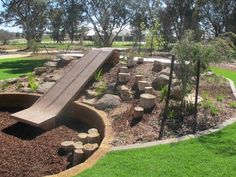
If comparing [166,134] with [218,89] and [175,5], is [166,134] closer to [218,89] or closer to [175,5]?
[218,89]

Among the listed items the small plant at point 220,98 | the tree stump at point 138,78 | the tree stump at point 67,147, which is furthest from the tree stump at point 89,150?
the small plant at point 220,98

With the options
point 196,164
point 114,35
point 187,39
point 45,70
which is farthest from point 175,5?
point 196,164

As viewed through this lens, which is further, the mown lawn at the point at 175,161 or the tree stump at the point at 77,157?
the tree stump at the point at 77,157

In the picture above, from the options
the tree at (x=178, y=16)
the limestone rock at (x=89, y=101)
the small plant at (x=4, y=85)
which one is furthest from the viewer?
the tree at (x=178, y=16)

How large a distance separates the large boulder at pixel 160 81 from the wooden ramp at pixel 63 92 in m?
1.94

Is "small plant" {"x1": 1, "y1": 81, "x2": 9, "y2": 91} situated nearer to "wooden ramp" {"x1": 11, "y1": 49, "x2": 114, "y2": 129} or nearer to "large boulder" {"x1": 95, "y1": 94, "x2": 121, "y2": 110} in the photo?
"wooden ramp" {"x1": 11, "y1": 49, "x2": 114, "y2": 129}

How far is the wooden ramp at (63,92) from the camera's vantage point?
8.23 meters

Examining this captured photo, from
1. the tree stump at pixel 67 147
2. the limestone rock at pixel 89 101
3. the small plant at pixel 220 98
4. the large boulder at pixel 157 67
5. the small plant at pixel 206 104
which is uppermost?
the large boulder at pixel 157 67

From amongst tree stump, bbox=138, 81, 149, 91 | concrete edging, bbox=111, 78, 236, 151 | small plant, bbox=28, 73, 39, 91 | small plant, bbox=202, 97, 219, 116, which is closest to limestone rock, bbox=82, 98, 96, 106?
tree stump, bbox=138, 81, 149, 91

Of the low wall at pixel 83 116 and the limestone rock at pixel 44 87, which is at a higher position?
the limestone rock at pixel 44 87

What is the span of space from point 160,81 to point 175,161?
3692 mm

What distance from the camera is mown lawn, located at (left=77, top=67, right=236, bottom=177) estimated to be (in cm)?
486

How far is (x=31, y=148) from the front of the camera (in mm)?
6949

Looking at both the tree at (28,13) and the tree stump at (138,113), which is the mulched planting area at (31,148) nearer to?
the tree stump at (138,113)
